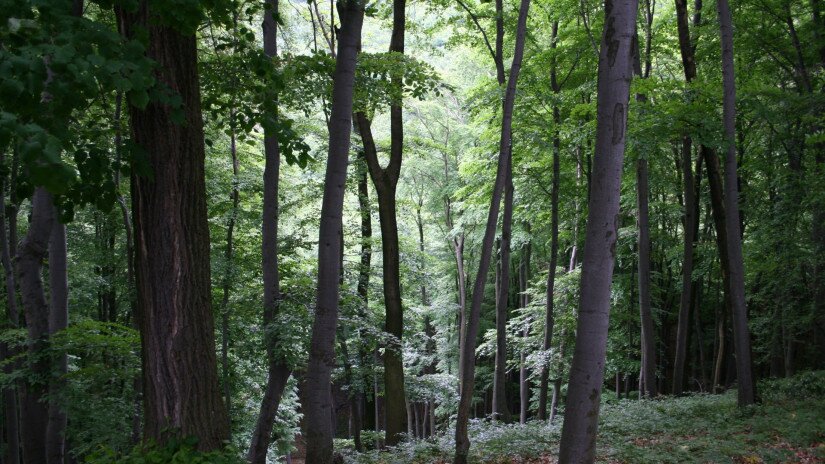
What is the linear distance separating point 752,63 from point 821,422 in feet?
30.8

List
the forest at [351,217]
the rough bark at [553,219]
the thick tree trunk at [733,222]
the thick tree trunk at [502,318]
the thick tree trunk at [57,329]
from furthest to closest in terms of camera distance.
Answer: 1. the rough bark at [553,219]
2. the thick tree trunk at [502,318]
3. the thick tree trunk at [733,222]
4. the thick tree trunk at [57,329]
5. the forest at [351,217]

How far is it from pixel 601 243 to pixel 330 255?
9.26 ft

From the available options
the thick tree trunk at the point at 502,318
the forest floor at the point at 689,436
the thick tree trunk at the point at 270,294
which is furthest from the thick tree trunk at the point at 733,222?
the thick tree trunk at the point at 270,294

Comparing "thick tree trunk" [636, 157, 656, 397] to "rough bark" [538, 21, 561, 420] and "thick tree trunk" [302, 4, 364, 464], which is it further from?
"thick tree trunk" [302, 4, 364, 464]

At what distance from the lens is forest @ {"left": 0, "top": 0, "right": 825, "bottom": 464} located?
4164 mm

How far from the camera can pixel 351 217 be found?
15398mm

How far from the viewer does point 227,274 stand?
1041cm

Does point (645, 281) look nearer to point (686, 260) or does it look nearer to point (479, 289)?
point (686, 260)

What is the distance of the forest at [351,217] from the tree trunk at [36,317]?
0.11 ft

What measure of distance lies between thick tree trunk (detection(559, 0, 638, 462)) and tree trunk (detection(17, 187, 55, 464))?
21.6 ft

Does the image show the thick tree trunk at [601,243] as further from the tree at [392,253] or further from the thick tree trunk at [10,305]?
the thick tree trunk at [10,305]

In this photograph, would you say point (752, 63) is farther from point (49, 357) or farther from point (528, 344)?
point (49, 357)

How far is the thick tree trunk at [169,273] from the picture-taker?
4176mm

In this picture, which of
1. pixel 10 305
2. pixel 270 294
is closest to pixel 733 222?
pixel 270 294
